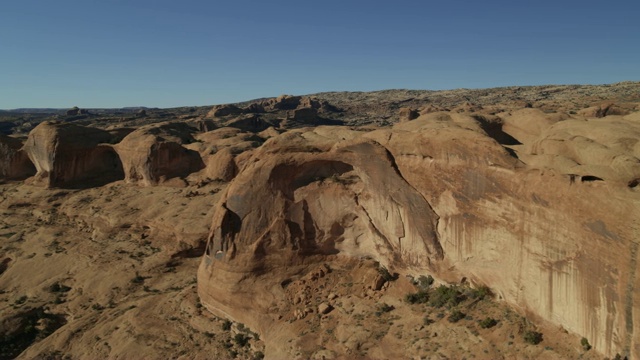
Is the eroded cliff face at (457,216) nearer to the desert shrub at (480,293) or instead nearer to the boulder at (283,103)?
the desert shrub at (480,293)

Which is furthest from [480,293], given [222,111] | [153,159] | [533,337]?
[222,111]

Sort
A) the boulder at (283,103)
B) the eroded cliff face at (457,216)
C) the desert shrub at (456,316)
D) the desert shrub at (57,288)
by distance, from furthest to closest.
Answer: the boulder at (283,103) → the desert shrub at (57,288) → the desert shrub at (456,316) → the eroded cliff face at (457,216)

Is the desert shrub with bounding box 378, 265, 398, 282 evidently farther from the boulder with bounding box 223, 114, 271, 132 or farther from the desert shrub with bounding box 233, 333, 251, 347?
→ the boulder with bounding box 223, 114, 271, 132

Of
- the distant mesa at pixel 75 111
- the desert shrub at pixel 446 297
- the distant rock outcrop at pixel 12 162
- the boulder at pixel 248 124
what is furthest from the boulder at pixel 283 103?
the desert shrub at pixel 446 297

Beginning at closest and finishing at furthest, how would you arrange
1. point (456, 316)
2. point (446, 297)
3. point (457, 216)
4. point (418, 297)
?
1. point (456, 316)
2. point (457, 216)
3. point (446, 297)
4. point (418, 297)

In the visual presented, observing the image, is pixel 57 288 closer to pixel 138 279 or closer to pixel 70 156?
pixel 138 279

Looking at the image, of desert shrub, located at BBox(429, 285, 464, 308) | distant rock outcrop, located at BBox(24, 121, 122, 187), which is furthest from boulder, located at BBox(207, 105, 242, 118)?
desert shrub, located at BBox(429, 285, 464, 308)

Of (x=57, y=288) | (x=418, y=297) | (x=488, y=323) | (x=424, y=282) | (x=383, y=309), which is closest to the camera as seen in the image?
(x=488, y=323)
